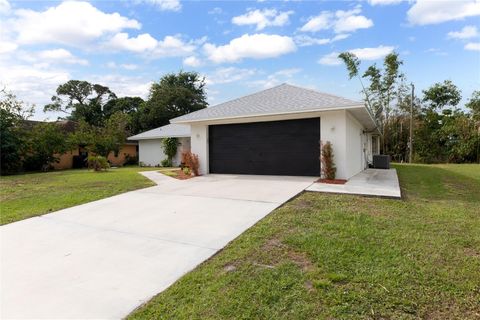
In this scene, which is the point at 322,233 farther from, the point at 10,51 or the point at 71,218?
the point at 10,51

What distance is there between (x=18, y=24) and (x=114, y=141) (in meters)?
13.1

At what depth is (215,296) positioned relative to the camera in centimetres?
266

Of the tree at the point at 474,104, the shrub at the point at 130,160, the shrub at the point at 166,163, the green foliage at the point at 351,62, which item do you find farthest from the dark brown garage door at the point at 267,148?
the tree at the point at 474,104

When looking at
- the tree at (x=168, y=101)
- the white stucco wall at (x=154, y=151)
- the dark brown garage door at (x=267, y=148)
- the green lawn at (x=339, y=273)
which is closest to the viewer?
the green lawn at (x=339, y=273)

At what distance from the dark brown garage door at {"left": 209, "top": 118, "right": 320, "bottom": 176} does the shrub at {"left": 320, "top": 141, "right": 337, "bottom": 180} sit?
639 millimetres

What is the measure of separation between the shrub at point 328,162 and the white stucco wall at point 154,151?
11.8m

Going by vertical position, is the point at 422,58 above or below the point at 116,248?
above

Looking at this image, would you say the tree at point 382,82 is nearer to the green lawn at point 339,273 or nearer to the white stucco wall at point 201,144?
the white stucco wall at point 201,144

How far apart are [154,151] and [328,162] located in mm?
15147

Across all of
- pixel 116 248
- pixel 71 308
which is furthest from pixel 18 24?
pixel 71 308

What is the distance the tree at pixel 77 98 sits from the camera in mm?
38000

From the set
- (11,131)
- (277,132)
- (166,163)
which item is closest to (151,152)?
(166,163)

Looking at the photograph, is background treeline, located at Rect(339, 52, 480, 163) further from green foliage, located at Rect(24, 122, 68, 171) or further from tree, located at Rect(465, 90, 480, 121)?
green foliage, located at Rect(24, 122, 68, 171)

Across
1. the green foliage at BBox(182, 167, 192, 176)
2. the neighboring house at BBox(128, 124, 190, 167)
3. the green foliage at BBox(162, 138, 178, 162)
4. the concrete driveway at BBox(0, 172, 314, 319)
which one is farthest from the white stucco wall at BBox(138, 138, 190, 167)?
the concrete driveway at BBox(0, 172, 314, 319)
